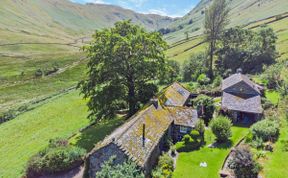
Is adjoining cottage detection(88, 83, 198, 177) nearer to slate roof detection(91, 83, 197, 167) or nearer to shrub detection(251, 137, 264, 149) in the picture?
slate roof detection(91, 83, 197, 167)

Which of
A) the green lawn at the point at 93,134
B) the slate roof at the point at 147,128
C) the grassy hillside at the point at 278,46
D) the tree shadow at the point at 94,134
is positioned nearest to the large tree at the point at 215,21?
the grassy hillside at the point at 278,46

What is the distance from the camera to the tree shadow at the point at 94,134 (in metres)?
41.5

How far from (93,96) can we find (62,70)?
283 feet

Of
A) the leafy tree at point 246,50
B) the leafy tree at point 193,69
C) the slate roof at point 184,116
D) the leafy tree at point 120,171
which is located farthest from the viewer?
the leafy tree at point 193,69

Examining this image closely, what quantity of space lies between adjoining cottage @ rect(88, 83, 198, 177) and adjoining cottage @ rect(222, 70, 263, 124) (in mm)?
10694

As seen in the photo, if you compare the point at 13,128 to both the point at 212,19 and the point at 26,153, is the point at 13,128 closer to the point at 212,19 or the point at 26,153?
the point at 26,153

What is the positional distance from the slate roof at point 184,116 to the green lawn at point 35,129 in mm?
19055

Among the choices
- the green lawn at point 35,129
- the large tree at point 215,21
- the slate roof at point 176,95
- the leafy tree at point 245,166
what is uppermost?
the large tree at point 215,21

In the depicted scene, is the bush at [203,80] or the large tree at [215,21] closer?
the bush at [203,80]

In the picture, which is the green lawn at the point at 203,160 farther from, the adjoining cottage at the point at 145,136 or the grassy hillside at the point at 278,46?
the grassy hillside at the point at 278,46

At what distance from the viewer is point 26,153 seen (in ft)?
144

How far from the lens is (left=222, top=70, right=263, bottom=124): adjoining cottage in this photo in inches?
1902

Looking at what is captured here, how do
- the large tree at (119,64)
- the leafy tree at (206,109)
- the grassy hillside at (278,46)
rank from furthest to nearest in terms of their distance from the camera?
the grassy hillside at (278,46), the leafy tree at (206,109), the large tree at (119,64)

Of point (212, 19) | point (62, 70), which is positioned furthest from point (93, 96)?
point (62, 70)
